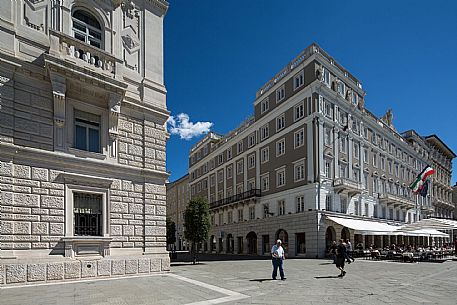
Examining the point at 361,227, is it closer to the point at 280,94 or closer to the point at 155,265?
the point at 280,94

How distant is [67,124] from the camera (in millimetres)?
14172

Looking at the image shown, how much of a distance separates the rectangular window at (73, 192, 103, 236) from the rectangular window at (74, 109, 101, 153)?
6.51ft

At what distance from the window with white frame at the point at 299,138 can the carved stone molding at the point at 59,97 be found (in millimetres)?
24531

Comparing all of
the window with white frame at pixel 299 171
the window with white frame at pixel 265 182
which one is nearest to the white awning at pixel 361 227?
the window with white frame at pixel 299 171

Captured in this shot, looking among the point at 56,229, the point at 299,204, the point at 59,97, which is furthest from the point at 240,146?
the point at 56,229

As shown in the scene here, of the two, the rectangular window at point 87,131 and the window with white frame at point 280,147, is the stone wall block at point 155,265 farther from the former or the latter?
the window with white frame at point 280,147

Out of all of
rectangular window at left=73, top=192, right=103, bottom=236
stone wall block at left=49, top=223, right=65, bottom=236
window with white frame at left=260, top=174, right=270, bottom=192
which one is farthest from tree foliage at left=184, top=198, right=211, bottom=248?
stone wall block at left=49, top=223, right=65, bottom=236

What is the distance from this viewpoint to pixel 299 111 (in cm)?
3547

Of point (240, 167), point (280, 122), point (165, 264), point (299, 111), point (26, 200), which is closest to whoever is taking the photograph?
point (26, 200)

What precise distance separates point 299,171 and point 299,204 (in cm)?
315

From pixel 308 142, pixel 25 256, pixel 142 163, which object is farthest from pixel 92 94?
pixel 308 142

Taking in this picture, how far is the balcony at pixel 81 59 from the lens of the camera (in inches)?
539

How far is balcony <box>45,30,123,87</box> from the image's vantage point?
13.7 meters

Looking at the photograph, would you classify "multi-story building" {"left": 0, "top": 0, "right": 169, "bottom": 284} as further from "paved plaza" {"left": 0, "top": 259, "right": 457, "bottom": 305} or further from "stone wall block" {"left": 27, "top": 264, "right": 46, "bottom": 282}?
"paved plaza" {"left": 0, "top": 259, "right": 457, "bottom": 305}
